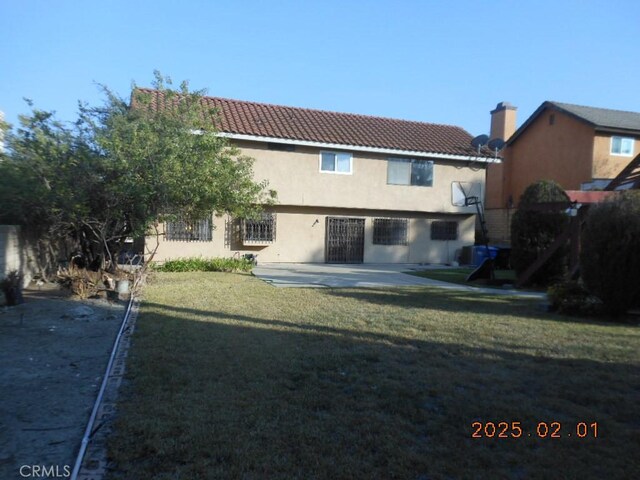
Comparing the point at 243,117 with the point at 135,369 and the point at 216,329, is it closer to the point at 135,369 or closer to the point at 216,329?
the point at 216,329

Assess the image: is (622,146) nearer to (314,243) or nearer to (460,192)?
(460,192)

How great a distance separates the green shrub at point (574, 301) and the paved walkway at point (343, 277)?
2367 millimetres

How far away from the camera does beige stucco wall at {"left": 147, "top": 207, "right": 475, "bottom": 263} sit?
1792cm

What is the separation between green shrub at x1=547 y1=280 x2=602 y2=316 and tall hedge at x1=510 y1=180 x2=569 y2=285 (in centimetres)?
379

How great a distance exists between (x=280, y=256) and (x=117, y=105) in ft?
30.2

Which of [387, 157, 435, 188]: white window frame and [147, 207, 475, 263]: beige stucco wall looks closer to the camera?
[147, 207, 475, 263]: beige stucco wall

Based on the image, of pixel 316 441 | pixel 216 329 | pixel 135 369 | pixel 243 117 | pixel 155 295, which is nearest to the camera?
pixel 316 441

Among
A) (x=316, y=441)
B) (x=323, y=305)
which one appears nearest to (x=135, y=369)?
(x=316, y=441)

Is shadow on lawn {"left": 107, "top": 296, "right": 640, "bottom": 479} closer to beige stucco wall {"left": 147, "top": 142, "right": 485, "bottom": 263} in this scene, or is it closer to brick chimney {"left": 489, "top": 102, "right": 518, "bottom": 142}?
beige stucco wall {"left": 147, "top": 142, "right": 485, "bottom": 263}

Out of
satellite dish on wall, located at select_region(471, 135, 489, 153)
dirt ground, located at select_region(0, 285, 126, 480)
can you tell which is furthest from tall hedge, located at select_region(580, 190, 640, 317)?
satellite dish on wall, located at select_region(471, 135, 489, 153)

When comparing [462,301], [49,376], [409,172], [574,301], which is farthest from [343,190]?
[49,376]

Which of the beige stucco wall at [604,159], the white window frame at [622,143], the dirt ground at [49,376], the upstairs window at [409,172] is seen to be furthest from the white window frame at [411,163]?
the dirt ground at [49,376]

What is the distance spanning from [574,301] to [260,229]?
456 inches

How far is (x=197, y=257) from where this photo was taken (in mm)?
17250
